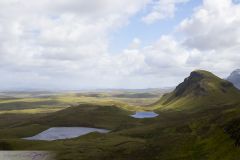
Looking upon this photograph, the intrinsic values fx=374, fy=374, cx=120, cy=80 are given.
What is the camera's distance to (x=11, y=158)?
363ft

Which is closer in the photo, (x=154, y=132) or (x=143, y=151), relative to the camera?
(x=143, y=151)

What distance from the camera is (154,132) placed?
173 meters

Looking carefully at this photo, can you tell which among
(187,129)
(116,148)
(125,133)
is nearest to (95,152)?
(116,148)

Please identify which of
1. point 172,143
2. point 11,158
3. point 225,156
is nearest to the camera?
point 225,156

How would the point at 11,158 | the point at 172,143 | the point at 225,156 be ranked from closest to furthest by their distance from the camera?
the point at 225,156
the point at 11,158
the point at 172,143

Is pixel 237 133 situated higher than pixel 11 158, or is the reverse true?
pixel 237 133

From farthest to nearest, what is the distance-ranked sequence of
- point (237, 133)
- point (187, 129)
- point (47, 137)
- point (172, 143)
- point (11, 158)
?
point (47, 137), point (187, 129), point (172, 143), point (11, 158), point (237, 133)

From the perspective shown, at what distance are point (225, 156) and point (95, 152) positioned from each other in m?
45.6

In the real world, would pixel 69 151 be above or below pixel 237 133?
below

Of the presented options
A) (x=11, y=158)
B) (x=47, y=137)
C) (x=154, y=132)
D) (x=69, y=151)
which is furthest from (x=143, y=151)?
(x=47, y=137)

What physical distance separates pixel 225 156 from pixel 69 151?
177 feet

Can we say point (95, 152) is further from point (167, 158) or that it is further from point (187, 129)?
point (187, 129)

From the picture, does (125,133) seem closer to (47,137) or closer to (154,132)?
(154,132)

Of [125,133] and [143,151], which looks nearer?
[143,151]
